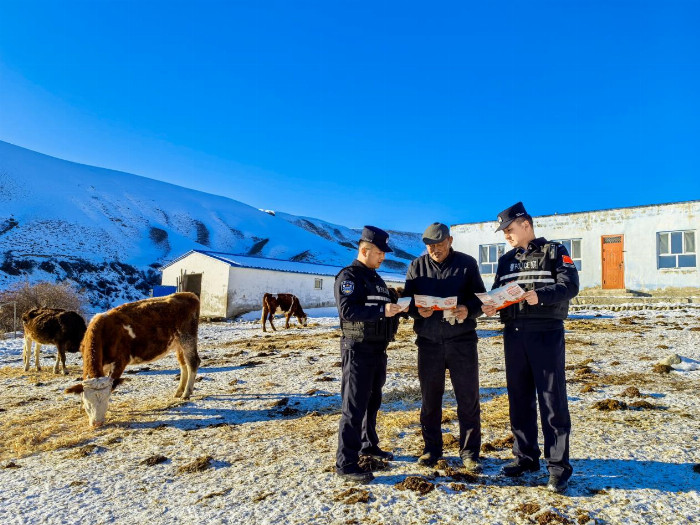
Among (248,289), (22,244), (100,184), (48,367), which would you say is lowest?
(48,367)

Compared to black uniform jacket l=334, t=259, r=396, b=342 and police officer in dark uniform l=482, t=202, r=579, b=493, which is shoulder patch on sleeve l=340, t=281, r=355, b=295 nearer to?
black uniform jacket l=334, t=259, r=396, b=342

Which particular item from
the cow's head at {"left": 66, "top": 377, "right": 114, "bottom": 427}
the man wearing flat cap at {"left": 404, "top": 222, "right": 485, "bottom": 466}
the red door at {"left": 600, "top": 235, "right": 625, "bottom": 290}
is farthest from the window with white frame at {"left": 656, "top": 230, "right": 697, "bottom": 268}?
the cow's head at {"left": 66, "top": 377, "right": 114, "bottom": 427}

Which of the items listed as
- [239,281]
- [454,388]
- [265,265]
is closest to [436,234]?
[454,388]

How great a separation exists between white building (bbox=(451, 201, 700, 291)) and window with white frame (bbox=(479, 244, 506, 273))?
1062 mm

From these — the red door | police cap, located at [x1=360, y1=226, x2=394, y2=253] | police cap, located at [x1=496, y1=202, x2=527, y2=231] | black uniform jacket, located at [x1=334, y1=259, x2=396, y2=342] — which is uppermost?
the red door

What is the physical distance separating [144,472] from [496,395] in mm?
4664

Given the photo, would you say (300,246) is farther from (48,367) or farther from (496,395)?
(496,395)

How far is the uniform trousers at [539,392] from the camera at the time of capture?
3.54 metres

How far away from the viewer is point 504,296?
365cm

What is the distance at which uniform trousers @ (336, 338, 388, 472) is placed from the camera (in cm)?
388

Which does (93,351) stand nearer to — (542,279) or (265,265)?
(542,279)

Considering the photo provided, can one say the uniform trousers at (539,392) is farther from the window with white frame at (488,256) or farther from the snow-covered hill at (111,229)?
the snow-covered hill at (111,229)

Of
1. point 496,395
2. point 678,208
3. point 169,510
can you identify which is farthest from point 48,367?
point 678,208

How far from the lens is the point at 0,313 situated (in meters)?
20.9
